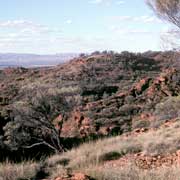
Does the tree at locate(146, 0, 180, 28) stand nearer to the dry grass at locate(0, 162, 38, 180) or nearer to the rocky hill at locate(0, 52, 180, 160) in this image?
the rocky hill at locate(0, 52, 180, 160)

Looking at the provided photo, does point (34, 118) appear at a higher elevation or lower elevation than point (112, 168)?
lower

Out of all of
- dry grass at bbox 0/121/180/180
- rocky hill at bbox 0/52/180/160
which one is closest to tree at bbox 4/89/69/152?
rocky hill at bbox 0/52/180/160

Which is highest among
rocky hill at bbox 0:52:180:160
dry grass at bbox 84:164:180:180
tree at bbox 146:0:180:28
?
tree at bbox 146:0:180:28

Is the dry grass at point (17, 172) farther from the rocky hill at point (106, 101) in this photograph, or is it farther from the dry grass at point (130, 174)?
the rocky hill at point (106, 101)

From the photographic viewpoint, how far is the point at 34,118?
23.0 meters

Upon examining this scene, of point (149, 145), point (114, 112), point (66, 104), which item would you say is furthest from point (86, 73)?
point (149, 145)

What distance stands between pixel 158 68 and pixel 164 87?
31.5 metres

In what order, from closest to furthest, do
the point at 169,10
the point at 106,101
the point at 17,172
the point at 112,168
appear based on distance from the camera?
1. the point at 112,168
2. the point at 17,172
3. the point at 169,10
4. the point at 106,101

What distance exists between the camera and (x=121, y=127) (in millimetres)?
30594

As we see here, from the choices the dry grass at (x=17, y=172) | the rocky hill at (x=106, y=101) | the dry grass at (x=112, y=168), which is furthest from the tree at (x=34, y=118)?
the dry grass at (x=17, y=172)

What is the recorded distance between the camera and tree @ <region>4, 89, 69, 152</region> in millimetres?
22938

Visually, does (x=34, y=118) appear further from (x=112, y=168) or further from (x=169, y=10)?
(x=112, y=168)

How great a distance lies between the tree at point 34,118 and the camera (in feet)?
75.3

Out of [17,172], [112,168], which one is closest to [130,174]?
[112,168]
